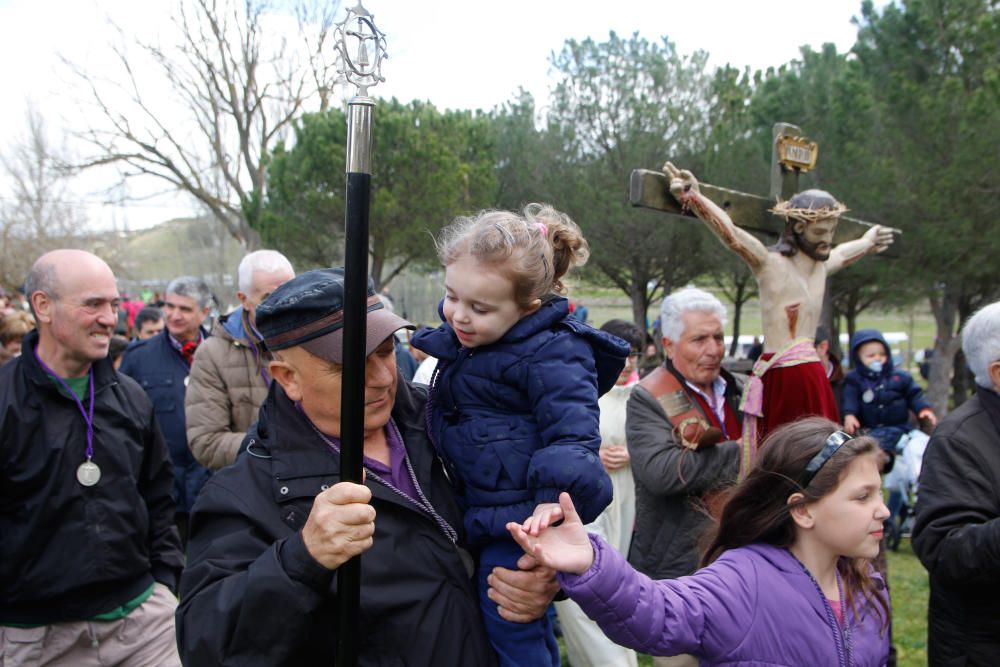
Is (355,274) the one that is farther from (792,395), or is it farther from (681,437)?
(792,395)

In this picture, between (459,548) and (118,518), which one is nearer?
(459,548)

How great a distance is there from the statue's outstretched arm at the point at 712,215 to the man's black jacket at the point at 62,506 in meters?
2.48

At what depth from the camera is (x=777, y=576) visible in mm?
2062

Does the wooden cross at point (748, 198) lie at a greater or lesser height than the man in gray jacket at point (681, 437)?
greater

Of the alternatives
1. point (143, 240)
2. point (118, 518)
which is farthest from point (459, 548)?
point (143, 240)

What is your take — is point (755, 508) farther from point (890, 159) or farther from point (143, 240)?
point (143, 240)

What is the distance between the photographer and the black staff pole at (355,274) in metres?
1.34

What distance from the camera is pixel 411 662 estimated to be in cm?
169

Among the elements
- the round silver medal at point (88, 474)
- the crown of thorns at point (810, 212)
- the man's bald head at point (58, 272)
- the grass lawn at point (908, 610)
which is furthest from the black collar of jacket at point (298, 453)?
the grass lawn at point (908, 610)

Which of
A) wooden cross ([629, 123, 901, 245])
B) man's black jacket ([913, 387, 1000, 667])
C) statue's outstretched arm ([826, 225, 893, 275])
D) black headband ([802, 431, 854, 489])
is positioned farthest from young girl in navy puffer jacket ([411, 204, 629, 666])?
statue's outstretched arm ([826, 225, 893, 275])

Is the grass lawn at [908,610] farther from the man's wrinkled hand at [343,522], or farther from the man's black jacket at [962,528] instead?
the man's wrinkled hand at [343,522]

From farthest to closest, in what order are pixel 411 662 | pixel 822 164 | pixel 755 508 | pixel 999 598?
pixel 822 164, pixel 999 598, pixel 755 508, pixel 411 662

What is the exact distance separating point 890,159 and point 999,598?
10.8 metres

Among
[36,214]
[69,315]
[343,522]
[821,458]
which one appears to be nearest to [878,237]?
[821,458]
